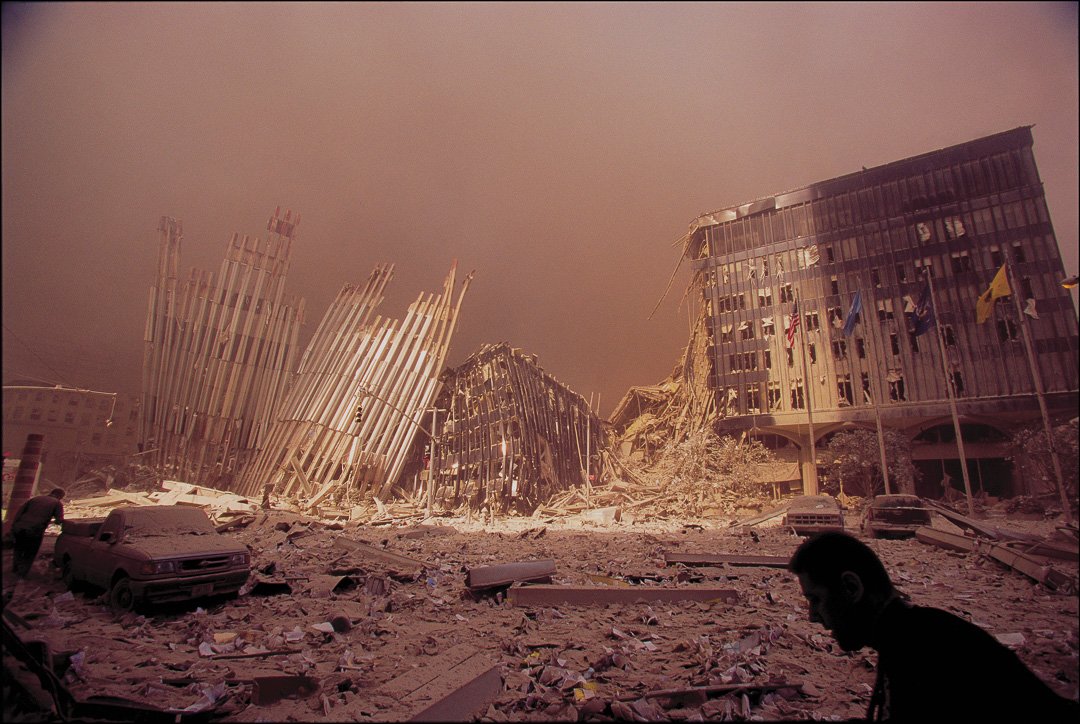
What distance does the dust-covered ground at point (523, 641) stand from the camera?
3.99m

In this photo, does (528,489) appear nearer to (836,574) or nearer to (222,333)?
(222,333)

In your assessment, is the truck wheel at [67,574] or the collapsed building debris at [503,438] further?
the collapsed building debris at [503,438]

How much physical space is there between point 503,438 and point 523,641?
57.6 feet

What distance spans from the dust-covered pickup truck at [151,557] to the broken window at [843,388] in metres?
26.2

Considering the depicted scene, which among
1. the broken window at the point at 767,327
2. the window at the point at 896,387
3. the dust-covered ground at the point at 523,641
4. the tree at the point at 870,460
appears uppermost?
the broken window at the point at 767,327

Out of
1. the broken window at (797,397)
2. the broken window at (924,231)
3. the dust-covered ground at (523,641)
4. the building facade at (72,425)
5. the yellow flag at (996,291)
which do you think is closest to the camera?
the dust-covered ground at (523,641)

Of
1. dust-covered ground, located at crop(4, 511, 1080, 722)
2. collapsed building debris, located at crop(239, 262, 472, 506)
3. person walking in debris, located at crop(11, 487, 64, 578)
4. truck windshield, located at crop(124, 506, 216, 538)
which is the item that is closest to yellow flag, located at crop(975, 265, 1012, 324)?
dust-covered ground, located at crop(4, 511, 1080, 722)

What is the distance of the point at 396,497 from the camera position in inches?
995

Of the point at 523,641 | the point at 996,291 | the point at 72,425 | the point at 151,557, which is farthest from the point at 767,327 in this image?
the point at 72,425

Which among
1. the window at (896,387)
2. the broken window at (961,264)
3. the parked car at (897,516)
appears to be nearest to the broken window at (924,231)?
the broken window at (961,264)

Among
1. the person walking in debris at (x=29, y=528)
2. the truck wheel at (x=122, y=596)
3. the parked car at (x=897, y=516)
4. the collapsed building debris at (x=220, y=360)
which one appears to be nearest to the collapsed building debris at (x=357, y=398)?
the collapsed building debris at (x=220, y=360)

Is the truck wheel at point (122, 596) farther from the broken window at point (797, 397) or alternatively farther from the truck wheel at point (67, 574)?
the broken window at point (797, 397)

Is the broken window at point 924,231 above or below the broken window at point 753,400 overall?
above

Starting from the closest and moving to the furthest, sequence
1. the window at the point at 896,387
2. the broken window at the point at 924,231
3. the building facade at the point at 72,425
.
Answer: the building facade at the point at 72,425 < the broken window at the point at 924,231 < the window at the point at 896,387
